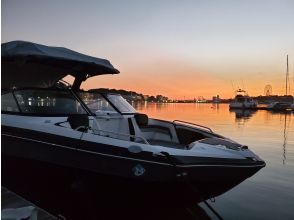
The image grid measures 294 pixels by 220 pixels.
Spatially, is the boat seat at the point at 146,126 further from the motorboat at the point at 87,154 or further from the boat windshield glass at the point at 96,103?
the boat windshield glass at the point at 96,103

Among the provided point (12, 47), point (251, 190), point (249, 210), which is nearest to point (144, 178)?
point (249, 210)

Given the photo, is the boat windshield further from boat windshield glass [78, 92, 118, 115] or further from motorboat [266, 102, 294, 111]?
motorboat [266, 102, 294, 111]

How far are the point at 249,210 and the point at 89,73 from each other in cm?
507

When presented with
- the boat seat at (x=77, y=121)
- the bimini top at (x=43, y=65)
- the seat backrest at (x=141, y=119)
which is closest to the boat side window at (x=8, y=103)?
the bimini top at (x=43, y=65)

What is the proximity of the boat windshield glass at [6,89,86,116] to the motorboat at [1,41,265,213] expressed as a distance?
20mm

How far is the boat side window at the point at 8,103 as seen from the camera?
7.22 m

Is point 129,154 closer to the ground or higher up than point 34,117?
closer to the ground

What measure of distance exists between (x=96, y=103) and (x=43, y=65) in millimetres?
1540

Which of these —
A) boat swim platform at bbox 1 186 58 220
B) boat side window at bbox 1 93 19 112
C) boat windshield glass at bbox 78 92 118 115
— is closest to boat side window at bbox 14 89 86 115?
boat side window at bbox 1 93 19 112

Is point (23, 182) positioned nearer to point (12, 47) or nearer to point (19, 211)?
point (19, 211)

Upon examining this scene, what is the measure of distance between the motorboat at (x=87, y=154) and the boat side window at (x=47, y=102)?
0.02 metres

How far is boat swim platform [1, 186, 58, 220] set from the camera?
15.6 feet

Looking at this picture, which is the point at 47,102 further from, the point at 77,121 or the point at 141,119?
the point at 141,119

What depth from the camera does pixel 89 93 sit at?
8.21 meters
